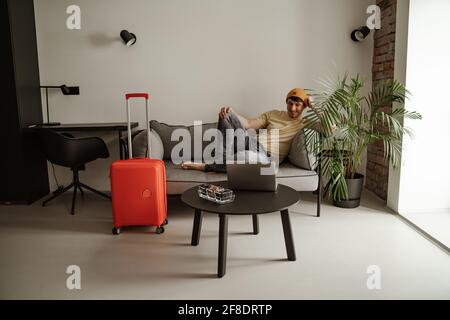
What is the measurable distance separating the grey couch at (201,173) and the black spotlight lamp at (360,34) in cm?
131

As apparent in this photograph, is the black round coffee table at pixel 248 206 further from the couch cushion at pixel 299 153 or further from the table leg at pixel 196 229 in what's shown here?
the couch cushion at pixel 299 153

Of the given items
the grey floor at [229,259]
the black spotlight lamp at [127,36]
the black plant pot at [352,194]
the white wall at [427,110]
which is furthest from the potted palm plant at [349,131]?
the black spotlight lamp at [127,36]

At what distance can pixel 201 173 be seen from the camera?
334 cm

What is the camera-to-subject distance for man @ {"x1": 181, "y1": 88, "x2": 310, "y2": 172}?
11.6 ft

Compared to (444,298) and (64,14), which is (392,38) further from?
(64,14)

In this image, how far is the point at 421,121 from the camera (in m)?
3.25

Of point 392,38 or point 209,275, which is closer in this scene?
point 209,275

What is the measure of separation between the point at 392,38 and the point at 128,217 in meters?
2.84

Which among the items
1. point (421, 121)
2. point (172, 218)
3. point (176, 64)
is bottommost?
point (172, 218)

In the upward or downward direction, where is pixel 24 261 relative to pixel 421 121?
downward

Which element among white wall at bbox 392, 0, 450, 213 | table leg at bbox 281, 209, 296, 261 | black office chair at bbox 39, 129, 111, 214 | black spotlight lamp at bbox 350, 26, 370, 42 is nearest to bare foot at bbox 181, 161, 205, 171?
black office chair at bbox 39, 129, 111, 214

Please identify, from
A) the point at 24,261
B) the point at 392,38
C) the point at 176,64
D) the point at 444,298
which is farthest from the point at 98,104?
the point at 444,298
